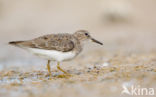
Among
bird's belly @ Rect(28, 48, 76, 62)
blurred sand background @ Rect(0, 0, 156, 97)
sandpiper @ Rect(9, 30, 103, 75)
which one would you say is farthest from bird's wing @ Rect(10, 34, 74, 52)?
blurred sand background @ Rect(0, 0, 156, 97)

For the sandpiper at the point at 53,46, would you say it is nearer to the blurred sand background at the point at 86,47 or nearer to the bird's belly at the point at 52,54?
the bird's belly at the point at 52,54

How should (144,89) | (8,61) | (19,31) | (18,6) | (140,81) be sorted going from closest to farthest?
1. (144,89)
2. (140,81)
3. (8,61)
4. (19,31)
5. (18,6)

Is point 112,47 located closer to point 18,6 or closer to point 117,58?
point 117,58

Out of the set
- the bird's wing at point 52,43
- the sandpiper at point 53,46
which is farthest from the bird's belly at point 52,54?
the bird's wing at point 52,43

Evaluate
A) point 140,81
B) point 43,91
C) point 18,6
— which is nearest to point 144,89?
point 140,81

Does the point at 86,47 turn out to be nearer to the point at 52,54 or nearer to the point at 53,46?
the point at 53,46

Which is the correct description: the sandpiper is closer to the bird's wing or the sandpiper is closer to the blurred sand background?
the bird's wing
